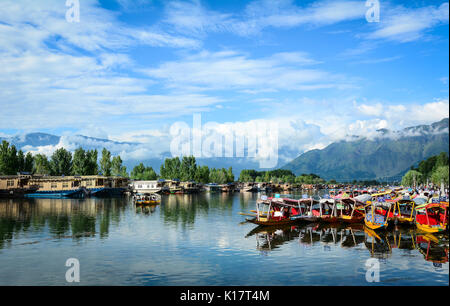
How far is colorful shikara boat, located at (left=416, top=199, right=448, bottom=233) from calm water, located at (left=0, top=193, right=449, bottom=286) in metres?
2.17

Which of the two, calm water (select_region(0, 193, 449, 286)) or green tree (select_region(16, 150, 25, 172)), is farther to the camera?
green tree (select_region(16, 150, 25, 172))

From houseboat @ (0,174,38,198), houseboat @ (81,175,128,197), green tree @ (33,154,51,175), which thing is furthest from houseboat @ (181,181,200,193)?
houseboat @ (0,174,38,198)

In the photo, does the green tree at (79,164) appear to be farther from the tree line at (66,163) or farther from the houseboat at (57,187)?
the houseboat at (57,187)

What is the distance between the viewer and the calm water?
1123 inches

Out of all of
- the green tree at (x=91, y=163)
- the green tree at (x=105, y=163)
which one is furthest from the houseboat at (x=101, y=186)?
the green tree at (x=105, y=163)

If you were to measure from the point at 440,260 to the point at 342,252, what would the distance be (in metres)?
8.30

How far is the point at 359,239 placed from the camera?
149 feet

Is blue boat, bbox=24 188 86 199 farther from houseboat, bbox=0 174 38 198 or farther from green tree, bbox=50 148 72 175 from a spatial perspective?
green tree, bbox=50 148 72 175

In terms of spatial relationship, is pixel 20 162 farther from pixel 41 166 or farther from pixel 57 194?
pixel 57 194

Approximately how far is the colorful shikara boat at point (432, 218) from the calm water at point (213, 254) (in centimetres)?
217

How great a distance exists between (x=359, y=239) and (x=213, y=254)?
62.0ft

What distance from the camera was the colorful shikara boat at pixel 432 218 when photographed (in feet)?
154

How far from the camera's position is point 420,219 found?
5312 cm
